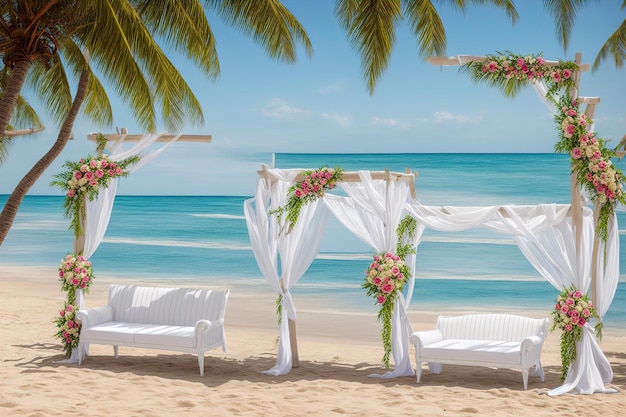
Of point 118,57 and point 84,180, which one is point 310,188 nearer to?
point 118,57

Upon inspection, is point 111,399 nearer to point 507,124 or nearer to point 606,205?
point 606,205

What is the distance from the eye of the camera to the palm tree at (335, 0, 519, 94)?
396 inches

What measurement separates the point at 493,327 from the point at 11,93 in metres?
5.75

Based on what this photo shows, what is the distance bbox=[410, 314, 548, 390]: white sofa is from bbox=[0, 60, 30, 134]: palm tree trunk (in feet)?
16.1

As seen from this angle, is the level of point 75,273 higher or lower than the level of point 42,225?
lower

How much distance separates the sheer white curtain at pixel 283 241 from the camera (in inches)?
328

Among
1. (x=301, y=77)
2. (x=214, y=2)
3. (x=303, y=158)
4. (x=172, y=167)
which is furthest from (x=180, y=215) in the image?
(x=214, y=2)

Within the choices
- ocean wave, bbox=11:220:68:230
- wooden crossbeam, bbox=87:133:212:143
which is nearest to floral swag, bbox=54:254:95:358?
wooden crossbeam, bbox=87:133:212:143

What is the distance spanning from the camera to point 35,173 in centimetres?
916

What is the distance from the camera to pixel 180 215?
3098 centimetres

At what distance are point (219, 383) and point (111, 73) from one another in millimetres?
3451

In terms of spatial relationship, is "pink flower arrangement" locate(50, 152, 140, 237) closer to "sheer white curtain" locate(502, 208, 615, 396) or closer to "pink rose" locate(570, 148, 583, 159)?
"sheer white curtain" locate(502, 208, 615, 396)

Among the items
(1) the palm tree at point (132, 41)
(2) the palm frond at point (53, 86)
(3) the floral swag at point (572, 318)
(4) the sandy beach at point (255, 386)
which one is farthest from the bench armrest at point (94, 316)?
(3) the floral swag at point (572, 318)

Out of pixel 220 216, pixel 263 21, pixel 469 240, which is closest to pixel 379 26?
pixel 263 21
